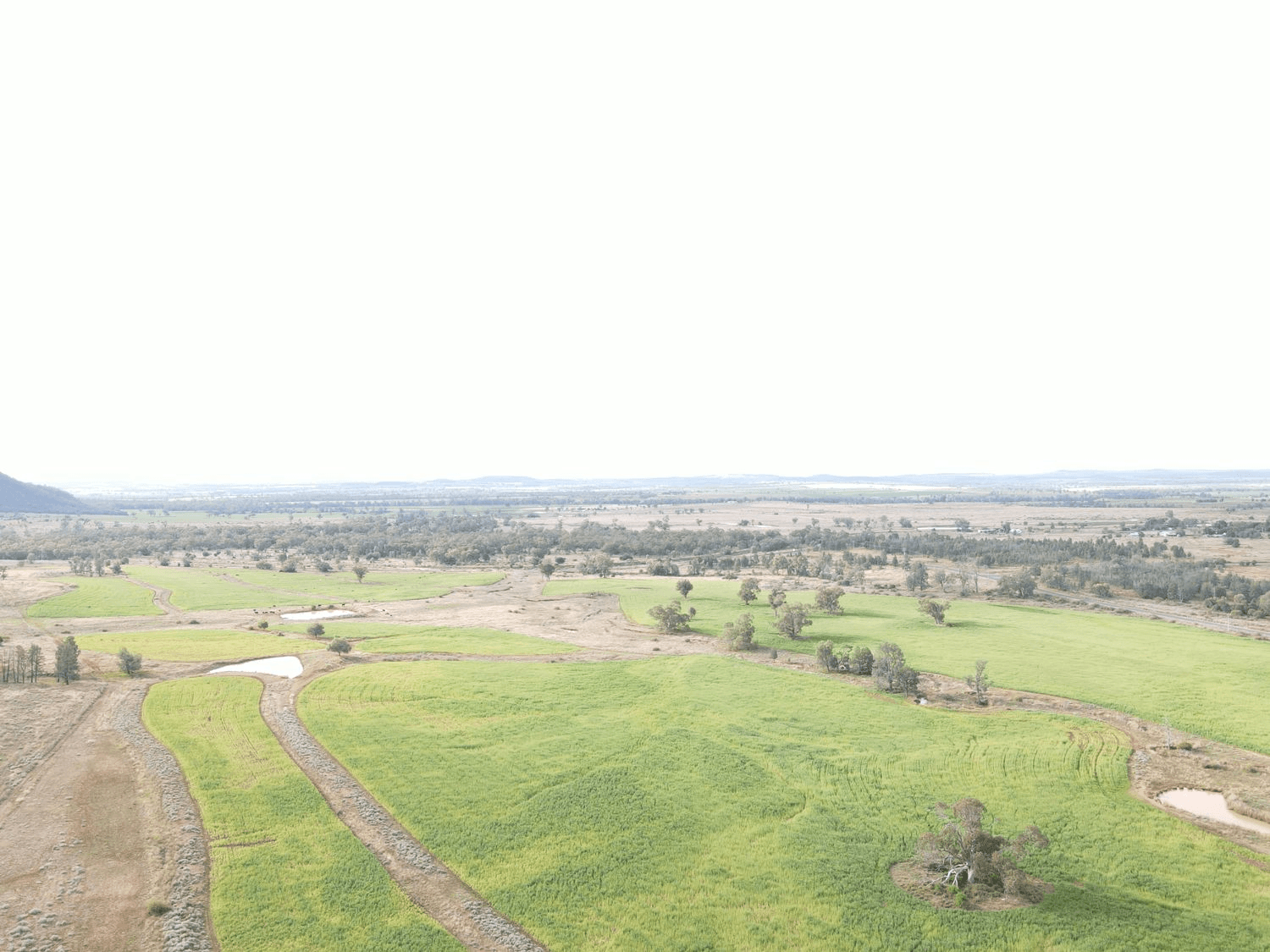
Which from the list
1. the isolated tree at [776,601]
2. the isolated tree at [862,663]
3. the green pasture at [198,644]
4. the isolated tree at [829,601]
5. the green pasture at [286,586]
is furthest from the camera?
the green pasture at [286,586]

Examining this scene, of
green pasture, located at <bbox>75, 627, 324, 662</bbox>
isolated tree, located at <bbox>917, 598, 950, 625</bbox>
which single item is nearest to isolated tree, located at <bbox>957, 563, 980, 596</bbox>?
isolated tree, located at <bbox>917, 598, 950, 625</bbox>

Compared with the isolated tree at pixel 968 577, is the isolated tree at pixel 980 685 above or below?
above

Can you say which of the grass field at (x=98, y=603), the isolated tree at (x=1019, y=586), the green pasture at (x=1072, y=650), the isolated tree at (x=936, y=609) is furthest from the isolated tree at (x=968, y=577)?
the grass field at (x=98, y=603)

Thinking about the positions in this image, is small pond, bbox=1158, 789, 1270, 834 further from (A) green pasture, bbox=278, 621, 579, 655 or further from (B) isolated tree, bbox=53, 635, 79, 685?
(B) isolated tree, bbox=53, 635, 79, 685

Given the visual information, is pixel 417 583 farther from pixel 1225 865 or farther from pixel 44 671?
pixel 1225 865

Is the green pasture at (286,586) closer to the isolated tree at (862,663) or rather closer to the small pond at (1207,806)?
the isolated tree at (862,663)

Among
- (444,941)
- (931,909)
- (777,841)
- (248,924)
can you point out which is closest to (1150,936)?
(931,909)
